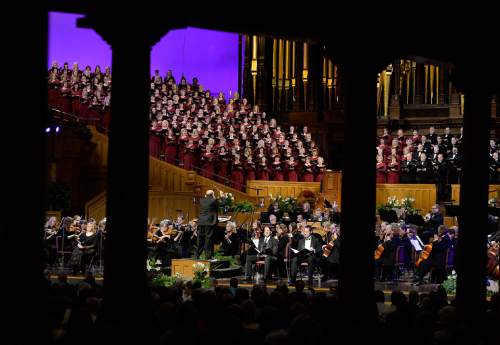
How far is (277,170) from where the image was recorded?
21.6 m

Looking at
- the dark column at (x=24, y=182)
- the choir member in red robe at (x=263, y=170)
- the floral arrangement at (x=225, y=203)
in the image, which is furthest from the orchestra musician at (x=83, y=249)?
the dark column at (x=24, y=182)

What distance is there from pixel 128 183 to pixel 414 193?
15679 millimetres

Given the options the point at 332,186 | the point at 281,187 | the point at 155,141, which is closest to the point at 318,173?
the point at 332,186

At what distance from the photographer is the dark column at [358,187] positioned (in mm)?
6207

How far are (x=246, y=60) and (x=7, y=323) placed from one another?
2568 centimetres

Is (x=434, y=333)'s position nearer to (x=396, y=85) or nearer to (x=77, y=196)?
(x=77, y=196)

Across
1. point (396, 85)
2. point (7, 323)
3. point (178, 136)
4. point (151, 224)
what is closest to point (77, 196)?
point (178, 136)

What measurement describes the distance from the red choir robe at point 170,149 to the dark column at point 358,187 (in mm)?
14570

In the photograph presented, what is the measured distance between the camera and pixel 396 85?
25.9 meters

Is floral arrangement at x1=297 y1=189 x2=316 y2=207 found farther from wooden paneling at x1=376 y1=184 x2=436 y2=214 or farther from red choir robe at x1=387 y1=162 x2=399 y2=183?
red choir robe at x1=387 y1=162 x2=399 y2=183

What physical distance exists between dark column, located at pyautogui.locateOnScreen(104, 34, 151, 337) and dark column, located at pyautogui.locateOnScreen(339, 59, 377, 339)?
185 centimetres

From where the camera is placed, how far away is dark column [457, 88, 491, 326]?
673cm

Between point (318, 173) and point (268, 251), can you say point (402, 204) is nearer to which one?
point (318, 173)

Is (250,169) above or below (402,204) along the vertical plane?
above
